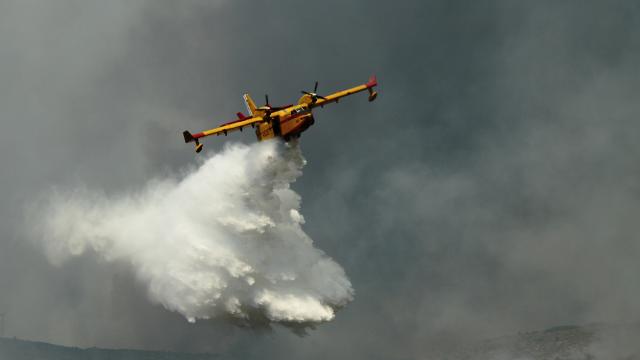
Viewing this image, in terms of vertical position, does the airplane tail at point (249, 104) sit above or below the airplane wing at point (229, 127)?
above

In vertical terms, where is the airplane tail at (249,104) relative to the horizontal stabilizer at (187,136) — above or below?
above

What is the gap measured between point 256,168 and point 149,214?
1791 cm

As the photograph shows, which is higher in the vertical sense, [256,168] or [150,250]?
[256,168]

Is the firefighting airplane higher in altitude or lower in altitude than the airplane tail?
lower

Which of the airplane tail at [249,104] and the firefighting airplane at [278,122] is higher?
the airplane tail at [249,104]

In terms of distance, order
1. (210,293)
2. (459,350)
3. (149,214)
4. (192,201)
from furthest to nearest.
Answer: (459,350), (149,214), (192,201), (210,293)

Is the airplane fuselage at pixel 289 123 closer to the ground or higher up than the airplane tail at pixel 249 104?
closer to the ground

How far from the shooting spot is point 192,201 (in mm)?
86250

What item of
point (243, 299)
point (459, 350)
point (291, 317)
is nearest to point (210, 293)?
point (243, 299)

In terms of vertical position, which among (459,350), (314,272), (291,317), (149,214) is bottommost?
(291,317)

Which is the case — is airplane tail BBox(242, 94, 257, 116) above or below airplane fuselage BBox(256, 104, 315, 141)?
above

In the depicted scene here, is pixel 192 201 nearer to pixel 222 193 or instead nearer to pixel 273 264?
pixel 222 193

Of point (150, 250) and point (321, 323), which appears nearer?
point (321, 323)

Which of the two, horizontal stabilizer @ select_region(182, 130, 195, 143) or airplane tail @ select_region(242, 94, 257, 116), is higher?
airplane tail @ select_region(242, 94, 257, 116)
